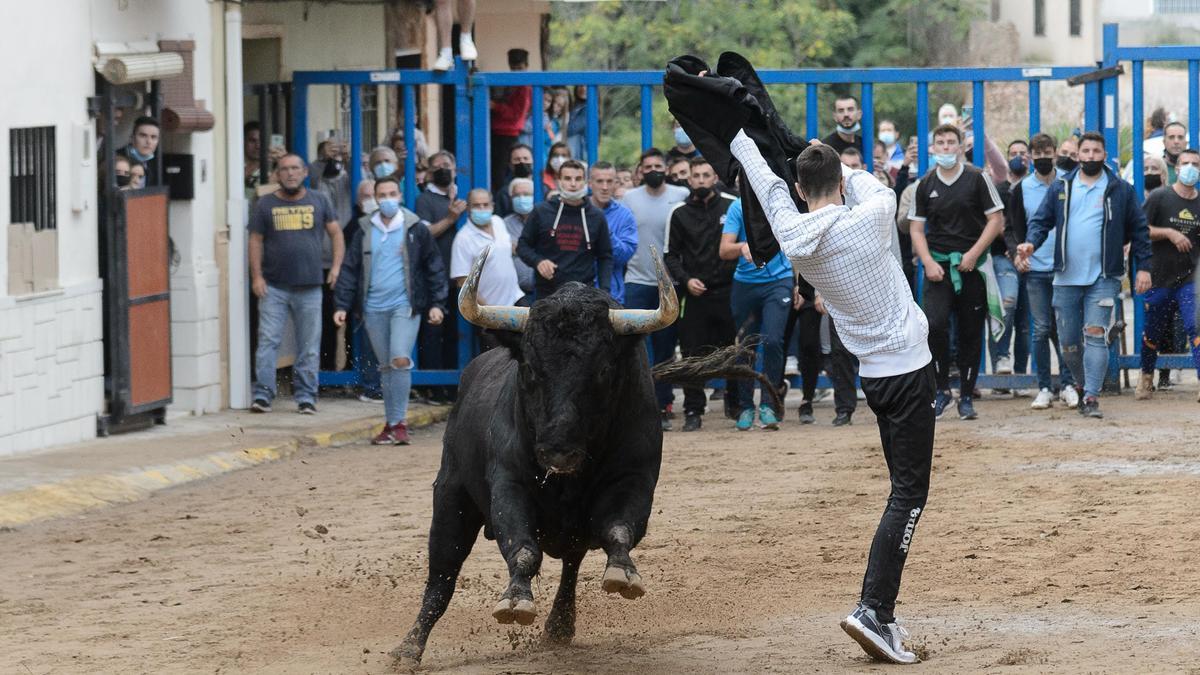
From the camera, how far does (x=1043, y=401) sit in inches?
607

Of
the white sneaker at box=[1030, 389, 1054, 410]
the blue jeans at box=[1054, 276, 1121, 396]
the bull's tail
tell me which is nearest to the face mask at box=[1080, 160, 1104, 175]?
the blue jeans at box=[1054, 276, 1121, 396]

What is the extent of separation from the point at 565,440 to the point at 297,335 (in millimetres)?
8956

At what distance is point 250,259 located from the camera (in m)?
15.8

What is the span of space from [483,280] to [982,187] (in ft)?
12.7

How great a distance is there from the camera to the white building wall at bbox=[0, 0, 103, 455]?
13203 mm

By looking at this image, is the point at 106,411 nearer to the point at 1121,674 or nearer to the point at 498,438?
the point at 498,438

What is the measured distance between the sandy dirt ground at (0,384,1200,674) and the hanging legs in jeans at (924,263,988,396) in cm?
68

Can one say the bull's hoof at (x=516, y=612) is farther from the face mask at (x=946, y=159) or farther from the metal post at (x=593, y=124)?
the metal post at (x=593, y=124)

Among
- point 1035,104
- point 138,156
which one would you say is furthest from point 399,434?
point 1035,104

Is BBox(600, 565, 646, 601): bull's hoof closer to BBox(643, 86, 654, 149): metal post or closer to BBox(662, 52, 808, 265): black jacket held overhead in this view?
BBox(662, 52, 808, 265): black jacket held overhead

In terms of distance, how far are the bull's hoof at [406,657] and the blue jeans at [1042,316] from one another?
857 centimetres

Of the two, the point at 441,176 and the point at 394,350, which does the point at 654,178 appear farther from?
the point at 394,350

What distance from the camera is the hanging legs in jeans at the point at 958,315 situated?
1437cm

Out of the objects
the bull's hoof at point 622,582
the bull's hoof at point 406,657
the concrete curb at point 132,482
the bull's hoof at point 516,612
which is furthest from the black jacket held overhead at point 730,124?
the concrete curb at point 132,482
